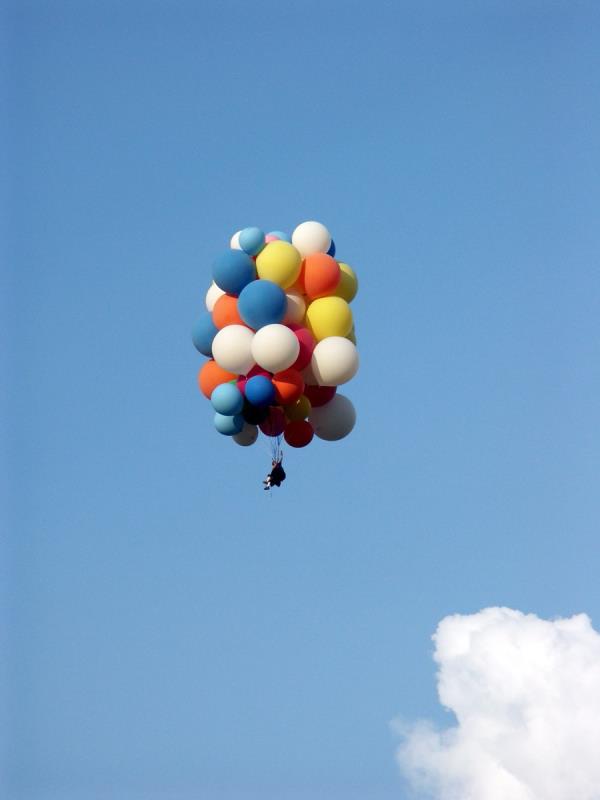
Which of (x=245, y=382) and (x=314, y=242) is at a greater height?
(x=314, y=242)

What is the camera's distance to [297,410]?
37.2 metres

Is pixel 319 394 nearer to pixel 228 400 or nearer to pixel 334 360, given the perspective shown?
pixel 334 360

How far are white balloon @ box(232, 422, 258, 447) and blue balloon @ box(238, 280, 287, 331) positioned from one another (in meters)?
2.36

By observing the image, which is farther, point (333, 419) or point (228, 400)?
point (333, 419)

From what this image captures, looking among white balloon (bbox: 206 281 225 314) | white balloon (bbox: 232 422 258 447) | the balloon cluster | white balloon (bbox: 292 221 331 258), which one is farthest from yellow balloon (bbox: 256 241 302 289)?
white balloon (bbox: 232 422 258 447)

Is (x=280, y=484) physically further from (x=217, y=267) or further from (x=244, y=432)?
(x=217, y=267)

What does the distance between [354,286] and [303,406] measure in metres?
2.55

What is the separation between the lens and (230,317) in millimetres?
36875

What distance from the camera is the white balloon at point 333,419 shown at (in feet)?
124

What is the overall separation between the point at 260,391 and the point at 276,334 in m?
1.16

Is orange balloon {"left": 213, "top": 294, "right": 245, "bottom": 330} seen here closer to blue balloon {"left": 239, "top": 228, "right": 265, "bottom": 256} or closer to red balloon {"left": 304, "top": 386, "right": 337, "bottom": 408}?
blue balloon {"left": 239, "top": 228, "right": 265, "bottom": 256}

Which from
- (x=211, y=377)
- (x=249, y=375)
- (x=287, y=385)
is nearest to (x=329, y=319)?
(x=287, y=385)

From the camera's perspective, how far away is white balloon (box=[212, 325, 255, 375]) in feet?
119

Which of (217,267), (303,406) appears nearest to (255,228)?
(217,267)
